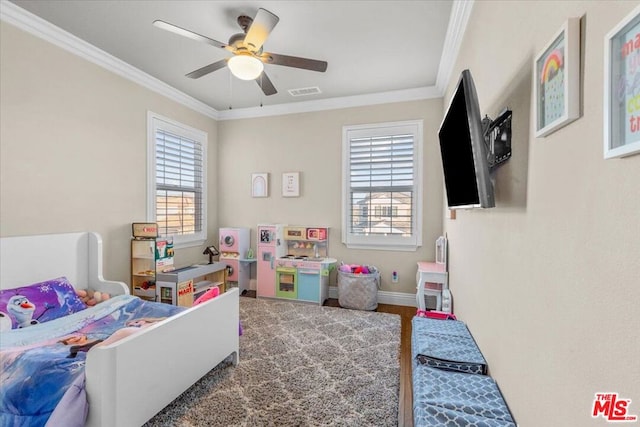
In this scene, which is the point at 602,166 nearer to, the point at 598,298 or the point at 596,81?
the point at 596,81

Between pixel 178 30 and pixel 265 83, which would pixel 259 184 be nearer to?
pixel 265 83

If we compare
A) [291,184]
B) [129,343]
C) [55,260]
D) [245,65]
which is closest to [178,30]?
[245,65]

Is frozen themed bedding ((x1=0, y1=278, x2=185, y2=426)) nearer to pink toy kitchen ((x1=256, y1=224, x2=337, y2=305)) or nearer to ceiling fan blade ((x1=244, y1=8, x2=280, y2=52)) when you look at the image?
pink toy kitchen ((x1=256, y1=224, x2=337, y2=305))

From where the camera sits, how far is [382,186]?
4.02m

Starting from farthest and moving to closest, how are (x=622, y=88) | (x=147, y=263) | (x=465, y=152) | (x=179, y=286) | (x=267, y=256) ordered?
(x=267, y=256) < (x=147, y=263) < (x=179, y=286) < (x=465, y=152) < (x=622, y=88)

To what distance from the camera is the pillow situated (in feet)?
6.72

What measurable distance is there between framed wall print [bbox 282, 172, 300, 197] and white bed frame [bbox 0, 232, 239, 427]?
2.20 m

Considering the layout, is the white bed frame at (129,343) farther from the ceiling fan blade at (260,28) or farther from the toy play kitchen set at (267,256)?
the ceiling fan blade at (260,28)

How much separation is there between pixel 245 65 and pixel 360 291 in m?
2.80

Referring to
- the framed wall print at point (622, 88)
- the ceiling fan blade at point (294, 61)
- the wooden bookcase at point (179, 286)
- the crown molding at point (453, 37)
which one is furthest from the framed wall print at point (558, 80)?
the wooden bookcase at point (179, 286)

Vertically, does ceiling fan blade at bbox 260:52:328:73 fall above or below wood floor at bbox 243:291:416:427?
above

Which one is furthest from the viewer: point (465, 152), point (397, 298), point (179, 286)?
point (397, 298)

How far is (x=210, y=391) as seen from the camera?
2029 mm

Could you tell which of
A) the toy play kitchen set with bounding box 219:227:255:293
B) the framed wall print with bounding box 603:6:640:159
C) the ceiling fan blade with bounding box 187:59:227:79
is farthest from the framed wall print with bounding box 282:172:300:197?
the framed wall print with bounding box 603:6:640:159
